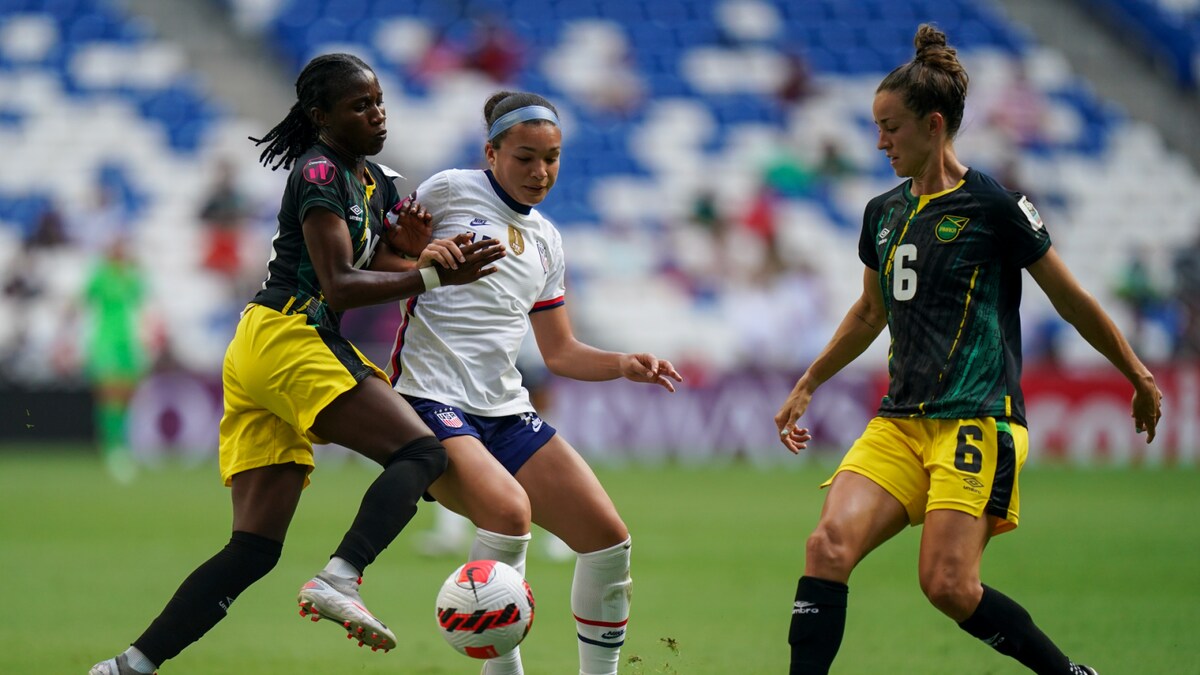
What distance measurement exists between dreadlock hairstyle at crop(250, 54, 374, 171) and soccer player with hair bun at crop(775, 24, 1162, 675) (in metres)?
2.04

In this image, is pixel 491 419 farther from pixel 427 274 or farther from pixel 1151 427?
pixel 1151 427

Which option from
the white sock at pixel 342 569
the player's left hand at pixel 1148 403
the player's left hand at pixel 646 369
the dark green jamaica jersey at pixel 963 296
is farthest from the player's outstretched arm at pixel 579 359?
the player's left hand at pixel 1148 403

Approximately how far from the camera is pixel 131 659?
221 inches

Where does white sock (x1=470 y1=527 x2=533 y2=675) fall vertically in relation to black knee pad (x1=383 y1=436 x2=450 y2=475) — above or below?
below

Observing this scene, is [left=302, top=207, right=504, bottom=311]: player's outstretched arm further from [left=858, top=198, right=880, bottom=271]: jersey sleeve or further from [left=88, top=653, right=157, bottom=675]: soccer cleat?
[left=88, top=653, right=157, bottom=675]: soccer cleat

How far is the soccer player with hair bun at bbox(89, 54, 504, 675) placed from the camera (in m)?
5.41

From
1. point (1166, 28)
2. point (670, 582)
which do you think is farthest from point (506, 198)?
point (1166, 28)

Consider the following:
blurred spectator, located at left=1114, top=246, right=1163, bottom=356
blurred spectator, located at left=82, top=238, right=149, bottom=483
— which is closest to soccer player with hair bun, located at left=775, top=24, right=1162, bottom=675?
blurred spectator, located at left=82, top=238, right=149, bottom=483

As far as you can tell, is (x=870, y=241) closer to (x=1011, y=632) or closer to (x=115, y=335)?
(x=1011, y=632)

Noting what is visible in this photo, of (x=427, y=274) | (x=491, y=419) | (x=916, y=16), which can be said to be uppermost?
(x=916, y=16)

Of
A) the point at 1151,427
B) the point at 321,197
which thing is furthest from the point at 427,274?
the point at 1151,427

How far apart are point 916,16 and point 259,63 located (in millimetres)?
10803

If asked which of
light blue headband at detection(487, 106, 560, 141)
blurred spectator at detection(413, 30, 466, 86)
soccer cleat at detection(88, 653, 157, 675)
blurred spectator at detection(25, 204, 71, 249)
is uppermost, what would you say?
blurred spectator at detection(413, 30, 466, 86)

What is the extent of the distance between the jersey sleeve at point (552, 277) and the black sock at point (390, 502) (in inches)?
44.3
